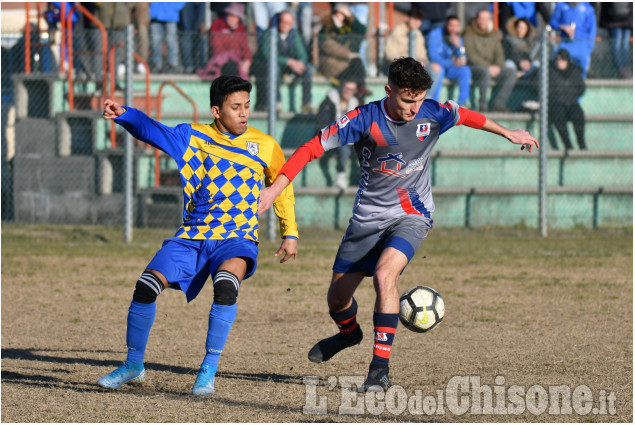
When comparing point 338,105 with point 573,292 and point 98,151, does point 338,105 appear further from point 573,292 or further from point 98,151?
point 573,292

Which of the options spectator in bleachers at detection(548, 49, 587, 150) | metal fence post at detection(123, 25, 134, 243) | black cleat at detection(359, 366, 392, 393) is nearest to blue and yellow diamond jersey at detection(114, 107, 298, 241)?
black cleat at detection(359, 366, 392, 393)

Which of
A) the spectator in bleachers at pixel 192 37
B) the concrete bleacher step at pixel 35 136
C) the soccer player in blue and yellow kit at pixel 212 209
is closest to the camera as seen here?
the soccer player in blue and yellow kit at pixel 212 209

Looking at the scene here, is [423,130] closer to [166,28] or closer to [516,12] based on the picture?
[166,28]

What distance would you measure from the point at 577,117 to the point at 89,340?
35.7 ft

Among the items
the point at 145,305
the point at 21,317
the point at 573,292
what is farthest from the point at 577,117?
the point at 145,305

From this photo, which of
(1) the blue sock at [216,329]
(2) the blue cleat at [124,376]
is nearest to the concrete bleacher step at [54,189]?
(2) the blue cleat at [124,376]

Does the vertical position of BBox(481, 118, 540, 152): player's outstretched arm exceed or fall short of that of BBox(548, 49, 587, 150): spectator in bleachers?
it falls short

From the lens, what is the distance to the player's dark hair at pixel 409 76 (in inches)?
256

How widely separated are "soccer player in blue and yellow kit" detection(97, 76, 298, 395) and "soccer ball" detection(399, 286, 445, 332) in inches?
31.9

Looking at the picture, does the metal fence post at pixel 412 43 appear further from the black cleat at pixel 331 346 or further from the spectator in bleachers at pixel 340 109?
the black cleat at pixel 331 346

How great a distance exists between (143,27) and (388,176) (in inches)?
431

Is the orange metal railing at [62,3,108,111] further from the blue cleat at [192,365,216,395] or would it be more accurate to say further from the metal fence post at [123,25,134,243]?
the blue cleat at [192,365,216,395]

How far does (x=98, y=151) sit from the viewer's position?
55.1 feet

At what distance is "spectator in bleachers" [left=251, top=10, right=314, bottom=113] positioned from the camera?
16.3 m
